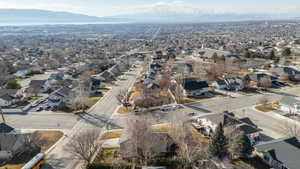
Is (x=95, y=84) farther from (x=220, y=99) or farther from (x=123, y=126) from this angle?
(x=220, y=99)

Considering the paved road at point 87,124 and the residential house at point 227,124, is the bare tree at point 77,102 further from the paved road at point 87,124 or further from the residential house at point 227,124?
the residential house at point 227,124

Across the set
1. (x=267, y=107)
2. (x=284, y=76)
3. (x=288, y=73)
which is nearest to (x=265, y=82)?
(x=284, y=76)

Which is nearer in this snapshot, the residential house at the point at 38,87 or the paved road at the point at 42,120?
the paved road at the point at 42,120

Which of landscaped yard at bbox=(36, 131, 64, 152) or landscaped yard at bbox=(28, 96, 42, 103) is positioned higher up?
landscaped yard at bbox=(28, 96, 42, 103)

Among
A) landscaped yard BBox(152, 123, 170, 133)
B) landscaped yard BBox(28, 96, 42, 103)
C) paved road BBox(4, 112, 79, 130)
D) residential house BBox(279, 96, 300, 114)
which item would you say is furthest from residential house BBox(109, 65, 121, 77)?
residential house BBox(279, 96, 300, 114)

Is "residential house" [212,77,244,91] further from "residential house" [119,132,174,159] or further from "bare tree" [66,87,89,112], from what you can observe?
"bare tree" [66,87,89,112]

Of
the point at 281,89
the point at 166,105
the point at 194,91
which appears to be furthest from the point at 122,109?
the point at 281,89

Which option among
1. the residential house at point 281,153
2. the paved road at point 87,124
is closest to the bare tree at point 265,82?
the residential house at point 281,153
